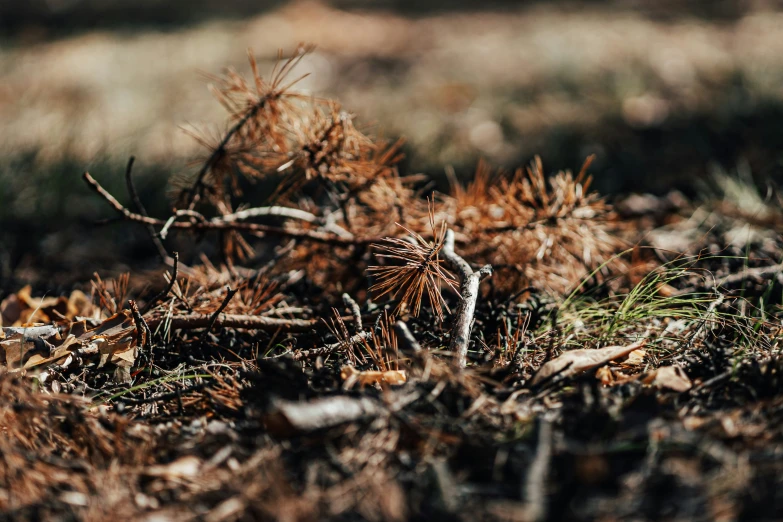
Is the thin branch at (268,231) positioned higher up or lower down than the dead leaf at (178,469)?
higher up

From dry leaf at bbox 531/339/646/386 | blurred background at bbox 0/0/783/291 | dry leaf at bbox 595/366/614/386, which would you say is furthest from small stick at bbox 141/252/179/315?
dry leaf at bbox 595/366/614/386

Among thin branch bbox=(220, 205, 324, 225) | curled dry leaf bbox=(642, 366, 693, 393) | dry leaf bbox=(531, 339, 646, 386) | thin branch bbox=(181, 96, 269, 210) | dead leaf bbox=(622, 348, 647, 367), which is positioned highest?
thin branch bbox=(181, 96, 269, 210)

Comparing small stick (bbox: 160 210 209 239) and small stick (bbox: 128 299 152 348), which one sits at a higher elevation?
small stick (bbox: 160 210 209 239)

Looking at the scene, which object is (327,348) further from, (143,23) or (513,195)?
(143,23)

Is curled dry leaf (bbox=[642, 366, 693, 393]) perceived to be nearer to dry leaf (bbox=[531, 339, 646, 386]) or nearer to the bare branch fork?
dry leaf (bbox=[531, 339, 646, 386])

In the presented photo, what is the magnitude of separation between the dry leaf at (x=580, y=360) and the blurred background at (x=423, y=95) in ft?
3.39

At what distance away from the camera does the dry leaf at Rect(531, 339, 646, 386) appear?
1.27 m

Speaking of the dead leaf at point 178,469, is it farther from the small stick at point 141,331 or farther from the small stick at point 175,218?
the small stick at point 175,218

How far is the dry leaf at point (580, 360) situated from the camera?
1269mm

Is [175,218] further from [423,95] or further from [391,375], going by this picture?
[423,95]

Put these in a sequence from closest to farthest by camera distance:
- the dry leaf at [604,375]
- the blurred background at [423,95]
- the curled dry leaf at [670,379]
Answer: the curled dry leaf at [670,379] < the dry leaf at [604,375] < the blurred background at [423,95]

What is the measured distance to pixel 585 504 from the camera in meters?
0.89

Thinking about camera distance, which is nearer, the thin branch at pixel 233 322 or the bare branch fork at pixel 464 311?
the bare branch fork at pixel 464 311

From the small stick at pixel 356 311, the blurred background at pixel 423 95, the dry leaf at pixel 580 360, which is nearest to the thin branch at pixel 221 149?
the blurred background at pixel 423 95
